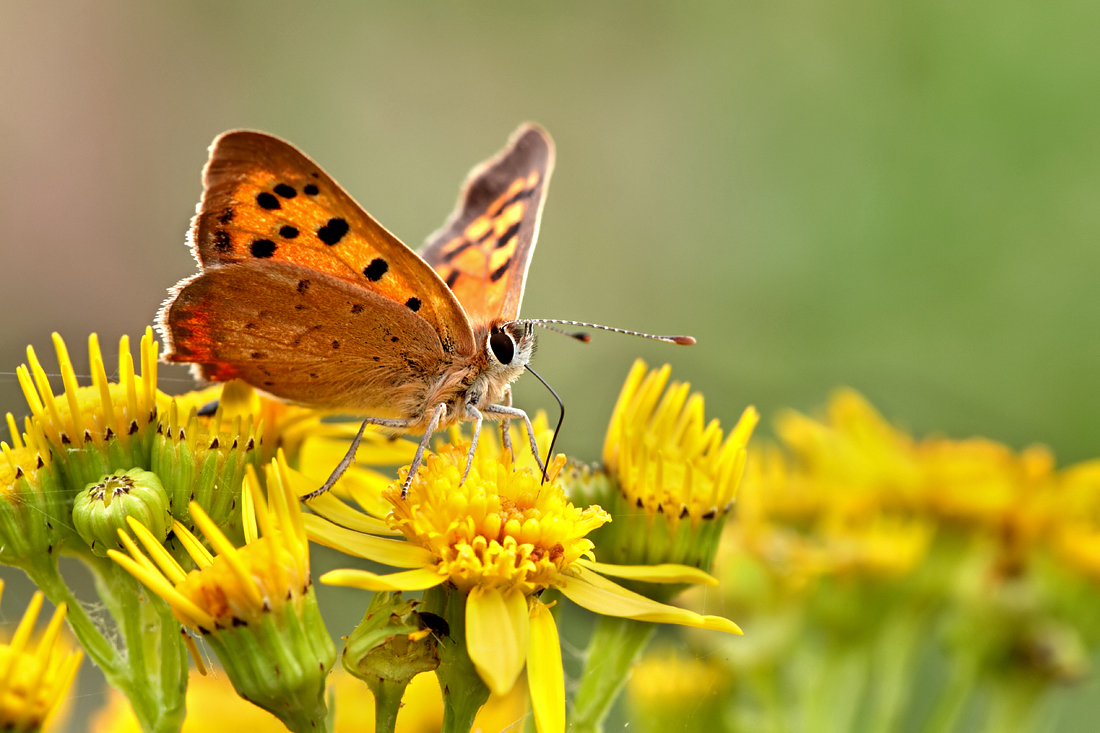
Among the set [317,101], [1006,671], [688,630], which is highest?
[317,101]

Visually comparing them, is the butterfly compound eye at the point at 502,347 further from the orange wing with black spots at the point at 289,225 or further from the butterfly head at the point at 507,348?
the orange wing with black spots at the point at 289,225

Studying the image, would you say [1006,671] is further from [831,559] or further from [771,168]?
[771,168]

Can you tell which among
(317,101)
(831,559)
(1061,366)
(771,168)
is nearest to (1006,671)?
(831,559)

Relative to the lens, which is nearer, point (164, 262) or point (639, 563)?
point (639, 563)

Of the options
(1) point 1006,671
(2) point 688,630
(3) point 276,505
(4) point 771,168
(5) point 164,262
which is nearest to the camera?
(3) point 276,505

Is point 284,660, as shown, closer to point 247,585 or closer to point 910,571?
point 247,585

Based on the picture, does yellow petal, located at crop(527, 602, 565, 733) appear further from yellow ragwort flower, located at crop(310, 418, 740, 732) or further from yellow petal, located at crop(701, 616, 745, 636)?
yellow petal, located at crop(701, 616, 745, 636)
